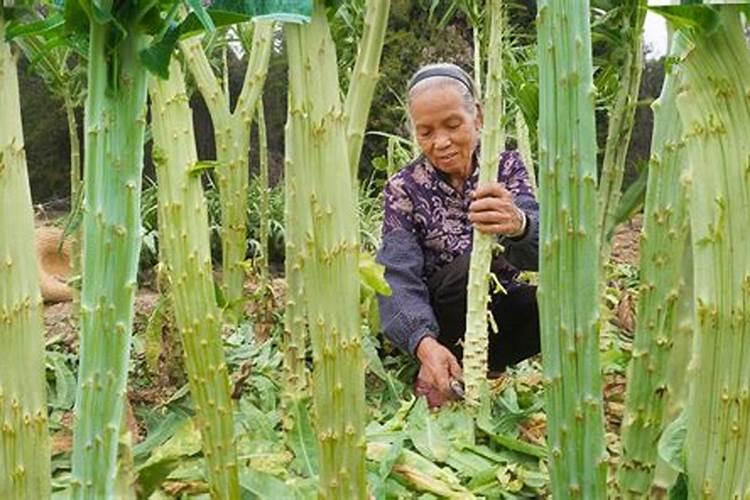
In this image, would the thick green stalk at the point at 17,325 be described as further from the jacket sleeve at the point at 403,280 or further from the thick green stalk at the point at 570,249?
the jacket sleeve at the point at 403,280

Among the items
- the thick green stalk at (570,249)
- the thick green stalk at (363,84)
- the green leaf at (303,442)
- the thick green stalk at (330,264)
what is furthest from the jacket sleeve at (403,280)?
the thick green stalk at (570,249)

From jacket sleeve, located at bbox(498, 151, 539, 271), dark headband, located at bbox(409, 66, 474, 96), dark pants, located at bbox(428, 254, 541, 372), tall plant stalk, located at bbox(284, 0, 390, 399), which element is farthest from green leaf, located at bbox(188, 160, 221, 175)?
dark pants, located at bbox(428, 254, 541, 372)

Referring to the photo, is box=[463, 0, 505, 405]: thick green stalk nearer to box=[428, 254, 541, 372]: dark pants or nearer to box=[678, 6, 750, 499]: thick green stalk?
box=[428, 254, 541, 372]: dark pants

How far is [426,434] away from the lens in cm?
171

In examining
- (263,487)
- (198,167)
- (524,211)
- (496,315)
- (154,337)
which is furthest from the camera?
(496,315)

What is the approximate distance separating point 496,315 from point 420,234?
12.0 inches

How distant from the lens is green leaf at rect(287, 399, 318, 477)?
156 cm

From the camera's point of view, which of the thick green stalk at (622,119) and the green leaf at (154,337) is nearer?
the thick green stalk at (622,119)

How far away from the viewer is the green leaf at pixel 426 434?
1644 millimetres

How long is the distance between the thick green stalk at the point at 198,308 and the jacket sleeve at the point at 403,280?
855mm

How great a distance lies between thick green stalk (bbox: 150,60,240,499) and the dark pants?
1004 mm

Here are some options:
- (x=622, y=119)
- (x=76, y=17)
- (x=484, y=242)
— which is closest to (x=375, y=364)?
(x=484, y=242)

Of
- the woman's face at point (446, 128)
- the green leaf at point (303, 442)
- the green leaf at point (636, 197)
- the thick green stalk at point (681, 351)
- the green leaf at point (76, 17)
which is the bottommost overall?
the green leaf at point (303, 442)

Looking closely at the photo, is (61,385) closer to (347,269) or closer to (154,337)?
(154,337)
